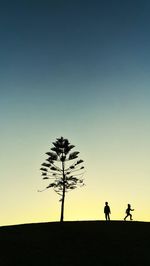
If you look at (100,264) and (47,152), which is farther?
(47,152)

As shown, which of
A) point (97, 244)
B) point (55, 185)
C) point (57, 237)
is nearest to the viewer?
point (97, 244)

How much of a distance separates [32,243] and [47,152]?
25.6 m

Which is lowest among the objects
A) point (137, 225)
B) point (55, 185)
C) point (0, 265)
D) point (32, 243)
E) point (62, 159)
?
point (0, 265)

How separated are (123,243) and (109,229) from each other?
16.8 feet

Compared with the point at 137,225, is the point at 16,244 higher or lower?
lower

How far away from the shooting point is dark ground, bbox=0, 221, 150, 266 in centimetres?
2764

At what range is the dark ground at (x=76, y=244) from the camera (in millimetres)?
27641

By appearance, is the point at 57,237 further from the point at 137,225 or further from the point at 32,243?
the point at 137,225

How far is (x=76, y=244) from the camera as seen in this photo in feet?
104

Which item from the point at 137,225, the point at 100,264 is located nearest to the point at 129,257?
the point at 100,264

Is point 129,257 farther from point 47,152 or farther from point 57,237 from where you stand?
point 47,152

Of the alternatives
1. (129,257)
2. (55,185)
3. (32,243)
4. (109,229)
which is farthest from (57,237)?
(55,185)

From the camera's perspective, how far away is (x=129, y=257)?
28453mm

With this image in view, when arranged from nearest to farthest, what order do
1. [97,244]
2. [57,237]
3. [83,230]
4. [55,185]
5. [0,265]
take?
[0,265]
[97,244]
[57,237]
[83,230]
[55,185]
